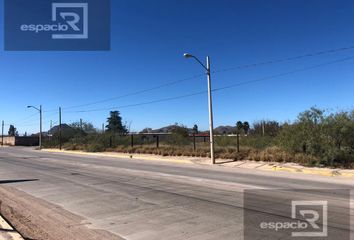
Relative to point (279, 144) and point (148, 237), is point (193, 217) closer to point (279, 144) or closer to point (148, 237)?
point (148, 237)

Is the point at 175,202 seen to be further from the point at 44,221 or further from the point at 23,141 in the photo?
the point at 23,141

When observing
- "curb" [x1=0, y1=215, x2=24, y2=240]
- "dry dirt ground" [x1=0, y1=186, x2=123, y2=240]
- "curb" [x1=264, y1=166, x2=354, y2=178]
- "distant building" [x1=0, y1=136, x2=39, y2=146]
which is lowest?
"dry dirt ground" [x1=0, y1=186, x2=123, y2=240]

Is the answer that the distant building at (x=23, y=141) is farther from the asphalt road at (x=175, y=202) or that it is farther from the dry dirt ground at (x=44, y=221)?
the dry dirt ground at (x=44, y=221)

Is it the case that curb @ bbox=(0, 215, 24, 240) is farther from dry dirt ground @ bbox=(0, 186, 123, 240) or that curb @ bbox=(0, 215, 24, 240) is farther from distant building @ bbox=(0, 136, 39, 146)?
distant building @ bbox=(0, 136, 39, 146)

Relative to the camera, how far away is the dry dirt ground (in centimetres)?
722

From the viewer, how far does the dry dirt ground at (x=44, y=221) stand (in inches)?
284

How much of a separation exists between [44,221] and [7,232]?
130 cm

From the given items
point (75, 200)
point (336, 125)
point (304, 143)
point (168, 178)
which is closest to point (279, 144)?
point (304, 143)

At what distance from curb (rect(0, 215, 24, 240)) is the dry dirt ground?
0.15 metres

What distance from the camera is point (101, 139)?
160ft

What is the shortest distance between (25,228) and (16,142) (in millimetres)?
107196

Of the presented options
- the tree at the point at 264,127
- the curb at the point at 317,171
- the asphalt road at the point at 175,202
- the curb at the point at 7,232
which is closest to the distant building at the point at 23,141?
the tree at the point at 264,127

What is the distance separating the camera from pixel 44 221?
8.51 m

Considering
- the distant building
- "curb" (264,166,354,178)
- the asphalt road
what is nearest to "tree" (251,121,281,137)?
"curb" (264,166,354,178)
